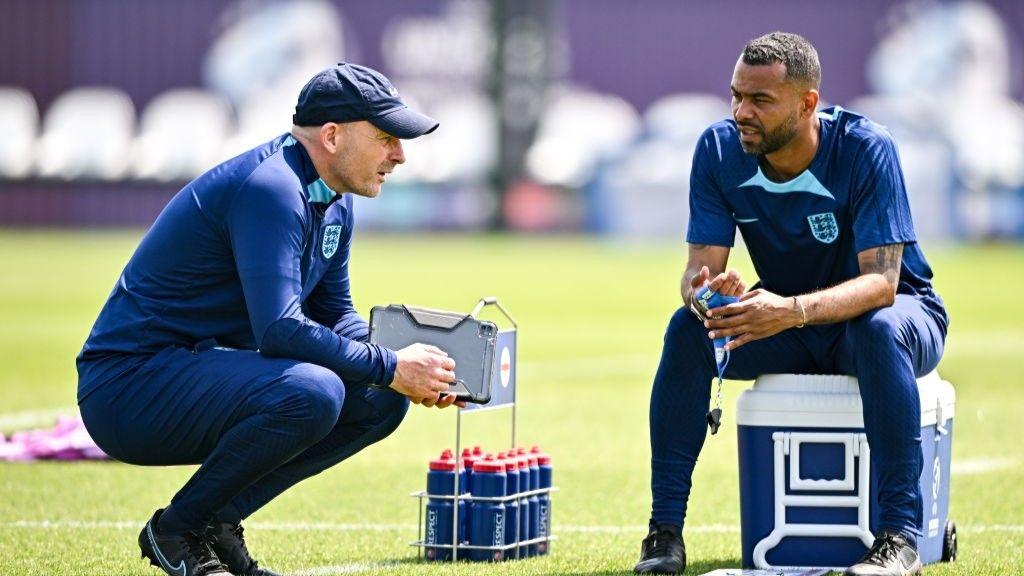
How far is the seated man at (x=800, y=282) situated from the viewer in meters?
5.22

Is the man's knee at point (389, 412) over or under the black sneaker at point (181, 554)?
over

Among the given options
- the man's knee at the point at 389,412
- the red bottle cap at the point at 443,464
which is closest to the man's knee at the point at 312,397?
the man's knee at the point at 389,412

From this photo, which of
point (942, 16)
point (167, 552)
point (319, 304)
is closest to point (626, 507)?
point (319, 304)

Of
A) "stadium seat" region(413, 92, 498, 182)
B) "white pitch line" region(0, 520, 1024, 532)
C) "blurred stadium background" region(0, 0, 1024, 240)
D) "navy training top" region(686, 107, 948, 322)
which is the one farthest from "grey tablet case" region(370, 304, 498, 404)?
"stadium seat" region(413, 92, 498, 182)

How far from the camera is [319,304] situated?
18.6 feet

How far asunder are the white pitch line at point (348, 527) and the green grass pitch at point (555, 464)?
0.01 metres

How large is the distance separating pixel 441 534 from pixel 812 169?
171 centimetres

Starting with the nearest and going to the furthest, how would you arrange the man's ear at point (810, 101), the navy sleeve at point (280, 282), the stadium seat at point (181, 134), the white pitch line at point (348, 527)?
the navy sleeve at point (280, 282)
the man's ear at point (810, 101)
the white pitch line at point (348, 527)
the stadium seat at point (181, 134)

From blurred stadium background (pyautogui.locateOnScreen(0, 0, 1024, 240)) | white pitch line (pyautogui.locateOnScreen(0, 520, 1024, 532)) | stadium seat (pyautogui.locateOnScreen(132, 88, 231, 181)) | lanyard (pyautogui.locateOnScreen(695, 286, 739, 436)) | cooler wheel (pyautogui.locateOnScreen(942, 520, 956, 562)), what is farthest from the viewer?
stadium seat (pyautogui.locateOnScreen(132, 88, 231, 181))

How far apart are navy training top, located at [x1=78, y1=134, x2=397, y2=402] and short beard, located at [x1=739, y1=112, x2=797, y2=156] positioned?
1349mm

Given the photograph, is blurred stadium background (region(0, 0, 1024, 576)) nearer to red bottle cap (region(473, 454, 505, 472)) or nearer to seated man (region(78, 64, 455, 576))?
red bottle cap (region(473, 454, 505, 472))

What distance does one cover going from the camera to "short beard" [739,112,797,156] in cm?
554

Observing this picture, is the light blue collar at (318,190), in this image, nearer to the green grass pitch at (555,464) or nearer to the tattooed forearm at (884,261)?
the green grass pitch at (555,464)

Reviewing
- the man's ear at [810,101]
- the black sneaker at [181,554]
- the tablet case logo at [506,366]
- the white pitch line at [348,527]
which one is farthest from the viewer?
the white pitch line at [348,527]
